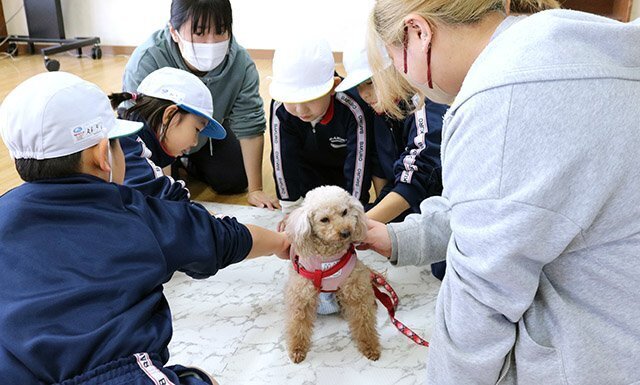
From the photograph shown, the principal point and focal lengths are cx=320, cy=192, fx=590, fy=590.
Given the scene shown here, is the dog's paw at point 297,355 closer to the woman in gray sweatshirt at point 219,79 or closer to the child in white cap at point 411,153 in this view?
the child in white cap at point 411,153

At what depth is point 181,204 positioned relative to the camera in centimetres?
108

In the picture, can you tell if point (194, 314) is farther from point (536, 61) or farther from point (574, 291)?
point (536, 61)

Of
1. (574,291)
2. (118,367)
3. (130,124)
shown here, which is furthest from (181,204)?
(574,291)

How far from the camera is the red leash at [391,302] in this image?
4.70 ft

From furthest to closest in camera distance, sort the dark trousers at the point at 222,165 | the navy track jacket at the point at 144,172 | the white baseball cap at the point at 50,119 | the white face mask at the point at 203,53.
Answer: the dark trousers at the point at 222,165
the white face mask at the point at 203,53
the navy track jacket at the point at 144,172
the white baseball cap at the point at 50,119

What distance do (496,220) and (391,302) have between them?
88 cm

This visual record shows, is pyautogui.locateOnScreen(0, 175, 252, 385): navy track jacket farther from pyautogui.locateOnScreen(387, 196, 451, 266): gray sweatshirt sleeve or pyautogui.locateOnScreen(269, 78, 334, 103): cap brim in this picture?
pyautogui.locateOnScreen(269, 78, 334, 103): cap brim

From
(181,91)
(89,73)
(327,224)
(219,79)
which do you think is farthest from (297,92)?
(89,73)

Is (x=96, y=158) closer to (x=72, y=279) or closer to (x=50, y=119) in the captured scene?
(x=50, y=119)

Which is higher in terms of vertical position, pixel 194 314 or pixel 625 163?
pixel 625 163

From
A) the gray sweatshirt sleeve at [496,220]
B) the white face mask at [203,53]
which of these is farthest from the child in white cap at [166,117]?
the gray sweatshirt sleeve at [496,220]

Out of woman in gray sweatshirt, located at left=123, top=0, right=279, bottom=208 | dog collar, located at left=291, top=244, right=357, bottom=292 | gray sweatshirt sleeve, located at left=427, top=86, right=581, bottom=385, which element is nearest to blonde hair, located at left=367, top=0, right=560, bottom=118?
gray sweatshirt sleeve, located at left=427, top=86, right=581, bottom=385

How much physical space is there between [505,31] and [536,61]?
0.30 feet

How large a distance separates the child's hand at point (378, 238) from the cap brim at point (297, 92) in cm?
44
